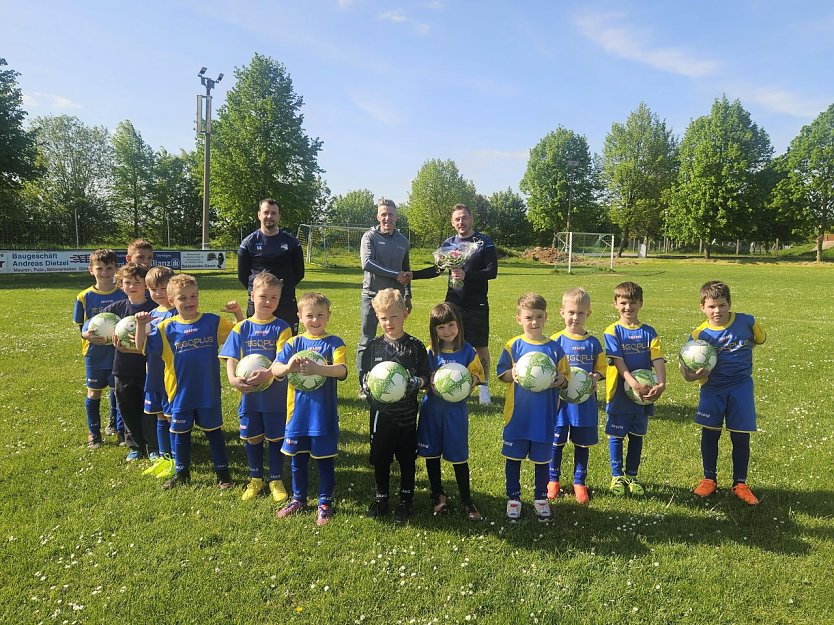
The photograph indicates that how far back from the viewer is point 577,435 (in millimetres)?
4484

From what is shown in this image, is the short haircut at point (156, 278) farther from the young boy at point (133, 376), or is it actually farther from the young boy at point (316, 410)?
the young boy at point (316, 410)

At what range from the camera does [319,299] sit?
4.19 meters

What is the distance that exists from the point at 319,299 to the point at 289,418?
3.36 feet

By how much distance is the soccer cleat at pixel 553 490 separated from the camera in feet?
15.1

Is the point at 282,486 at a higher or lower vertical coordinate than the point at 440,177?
lower

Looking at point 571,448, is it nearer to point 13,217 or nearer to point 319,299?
point 319,299

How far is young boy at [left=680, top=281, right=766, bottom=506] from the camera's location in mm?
4516

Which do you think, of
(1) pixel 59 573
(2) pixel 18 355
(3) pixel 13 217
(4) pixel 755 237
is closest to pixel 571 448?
(1) pixel 59 573

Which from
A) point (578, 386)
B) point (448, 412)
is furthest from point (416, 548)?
point (578, 386)

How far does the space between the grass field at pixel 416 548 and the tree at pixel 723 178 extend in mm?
58512

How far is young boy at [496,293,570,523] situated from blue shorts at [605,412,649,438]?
0.88m

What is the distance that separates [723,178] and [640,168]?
34.1 ft

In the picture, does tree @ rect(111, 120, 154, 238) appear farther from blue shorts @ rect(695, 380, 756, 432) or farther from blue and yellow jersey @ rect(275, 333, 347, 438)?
blue shorts @ rect(695, 380, 756, 432)

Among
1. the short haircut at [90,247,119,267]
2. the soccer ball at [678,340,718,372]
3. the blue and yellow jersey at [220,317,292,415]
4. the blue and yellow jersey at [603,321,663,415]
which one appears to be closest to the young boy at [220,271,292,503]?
the blue and yellow jersey at [220,317,292,415]
